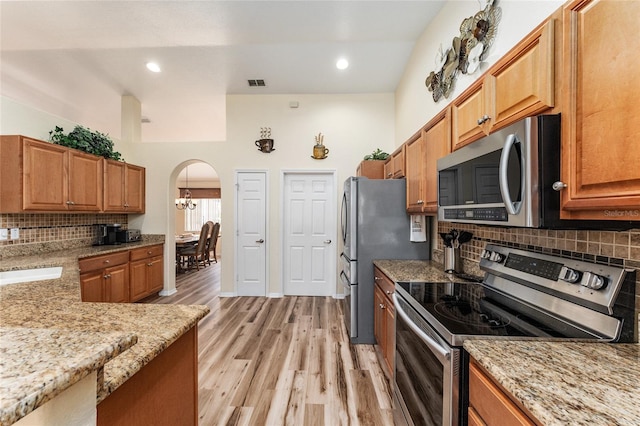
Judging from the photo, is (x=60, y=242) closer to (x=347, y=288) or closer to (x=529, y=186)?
(x=347, y=288)

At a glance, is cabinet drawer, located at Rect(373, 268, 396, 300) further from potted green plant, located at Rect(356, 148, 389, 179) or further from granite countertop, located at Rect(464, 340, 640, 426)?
potted green plant, located at Rect(356, 148, 389, 179)

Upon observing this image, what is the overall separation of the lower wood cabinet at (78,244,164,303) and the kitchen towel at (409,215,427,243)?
3.50 metres

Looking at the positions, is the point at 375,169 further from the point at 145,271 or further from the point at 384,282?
the point at 145,271

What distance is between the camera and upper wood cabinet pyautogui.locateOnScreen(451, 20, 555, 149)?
102cm

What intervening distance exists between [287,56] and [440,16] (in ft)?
5.59

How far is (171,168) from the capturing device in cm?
432

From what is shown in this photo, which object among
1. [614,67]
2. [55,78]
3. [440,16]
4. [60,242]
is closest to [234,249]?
[60,242]

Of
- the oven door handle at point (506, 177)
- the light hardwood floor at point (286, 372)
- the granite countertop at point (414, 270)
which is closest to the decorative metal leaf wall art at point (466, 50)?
the oven door handle at point (506, 177)

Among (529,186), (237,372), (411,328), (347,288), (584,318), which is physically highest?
(529,186)

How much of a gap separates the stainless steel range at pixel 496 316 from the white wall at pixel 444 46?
1250mm

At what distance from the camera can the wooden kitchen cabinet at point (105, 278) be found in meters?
2.96

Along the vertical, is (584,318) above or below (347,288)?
above

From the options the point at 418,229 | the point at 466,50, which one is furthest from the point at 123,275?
the point at 466,50

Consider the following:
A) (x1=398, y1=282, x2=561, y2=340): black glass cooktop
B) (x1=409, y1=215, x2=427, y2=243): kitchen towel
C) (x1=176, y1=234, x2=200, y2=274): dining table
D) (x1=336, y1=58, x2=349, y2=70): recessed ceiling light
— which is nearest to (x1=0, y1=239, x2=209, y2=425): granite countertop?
(x1=398, y1=282, x2=561, y2=340): black glass cooktop
